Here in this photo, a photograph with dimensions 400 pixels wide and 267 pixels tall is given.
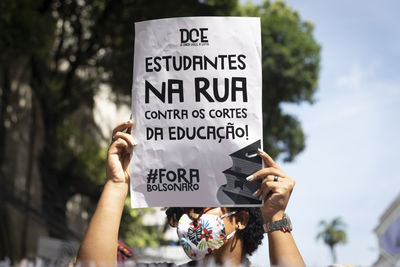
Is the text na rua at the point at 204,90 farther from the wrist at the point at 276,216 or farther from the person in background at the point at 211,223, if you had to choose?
the wrist at the point at 276,216

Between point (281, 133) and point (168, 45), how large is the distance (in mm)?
20199

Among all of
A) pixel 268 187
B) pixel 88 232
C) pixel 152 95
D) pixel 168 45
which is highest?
pixel 168 45

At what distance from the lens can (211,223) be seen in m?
2.62

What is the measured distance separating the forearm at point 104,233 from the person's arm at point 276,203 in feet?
2.01

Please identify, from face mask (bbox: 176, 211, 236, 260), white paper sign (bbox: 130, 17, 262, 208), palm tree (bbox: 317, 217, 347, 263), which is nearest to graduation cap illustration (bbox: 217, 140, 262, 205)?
white paper sign (bbox: 130, 17, 262, 208)

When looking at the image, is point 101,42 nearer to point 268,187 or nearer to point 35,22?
point 35,22

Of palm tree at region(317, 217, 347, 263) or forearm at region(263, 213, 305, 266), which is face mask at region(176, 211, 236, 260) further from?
palm tree at region(317, 217, 347, 263)

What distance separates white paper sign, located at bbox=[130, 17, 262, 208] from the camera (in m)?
2.59

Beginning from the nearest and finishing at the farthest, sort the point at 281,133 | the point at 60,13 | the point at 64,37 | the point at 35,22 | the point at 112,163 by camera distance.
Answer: the point at 112,163 → the point at 35,22 → the point at 60,13 → the point at 64,37 → the point at 281,133

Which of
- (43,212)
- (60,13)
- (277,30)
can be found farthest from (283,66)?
(43,212)

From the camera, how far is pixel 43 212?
651 inches

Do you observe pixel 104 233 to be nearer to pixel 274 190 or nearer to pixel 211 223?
pixel 211 223

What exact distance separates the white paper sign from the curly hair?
0.28 metres

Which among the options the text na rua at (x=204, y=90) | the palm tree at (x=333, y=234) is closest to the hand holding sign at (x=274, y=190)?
the text na rua at (x=204, y=90)
